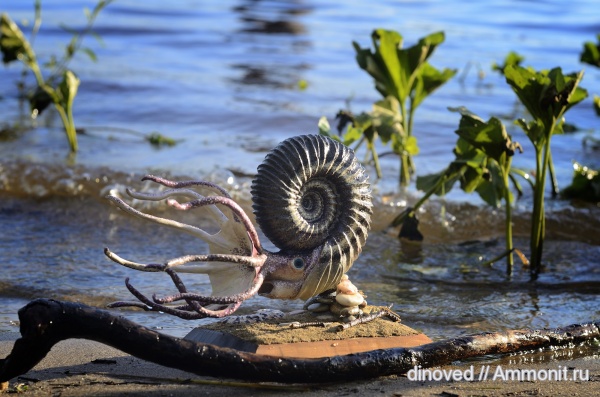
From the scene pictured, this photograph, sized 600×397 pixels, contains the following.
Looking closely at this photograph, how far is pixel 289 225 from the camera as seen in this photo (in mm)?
3393

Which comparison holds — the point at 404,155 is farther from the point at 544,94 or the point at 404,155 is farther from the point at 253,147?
the point at 253,147

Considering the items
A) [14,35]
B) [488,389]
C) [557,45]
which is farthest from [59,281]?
[557,45]

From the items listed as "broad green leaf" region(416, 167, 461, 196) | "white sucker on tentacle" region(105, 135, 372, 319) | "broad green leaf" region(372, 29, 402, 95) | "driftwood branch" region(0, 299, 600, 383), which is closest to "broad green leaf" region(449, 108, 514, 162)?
"broad green leaf" region(416, 167, 461, 196)

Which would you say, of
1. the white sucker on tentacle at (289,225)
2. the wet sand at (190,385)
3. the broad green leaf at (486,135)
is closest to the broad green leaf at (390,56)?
the broad green leaf at (486,135)

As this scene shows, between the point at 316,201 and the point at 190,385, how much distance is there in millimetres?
807

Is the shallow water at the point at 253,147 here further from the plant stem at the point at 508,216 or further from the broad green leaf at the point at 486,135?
the broad green leaf at the point at 486,135

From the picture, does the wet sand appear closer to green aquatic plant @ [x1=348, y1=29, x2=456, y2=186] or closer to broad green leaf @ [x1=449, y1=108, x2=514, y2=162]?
broad green leaf @ [x1=449, y1=108, x2=514, y2=162]

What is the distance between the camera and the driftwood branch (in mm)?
2930

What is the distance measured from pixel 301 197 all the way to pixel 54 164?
15.0ft

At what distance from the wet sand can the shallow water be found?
2.17ft

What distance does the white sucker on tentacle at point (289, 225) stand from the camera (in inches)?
131

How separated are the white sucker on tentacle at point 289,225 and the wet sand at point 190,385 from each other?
10.6 inches

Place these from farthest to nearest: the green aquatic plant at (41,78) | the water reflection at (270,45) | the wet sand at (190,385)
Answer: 1. the water reflection at (270,45)
2. the green aquatic plant at (41,78)
3. the wet sand at (190,385)

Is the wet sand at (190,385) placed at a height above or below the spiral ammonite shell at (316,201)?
below
